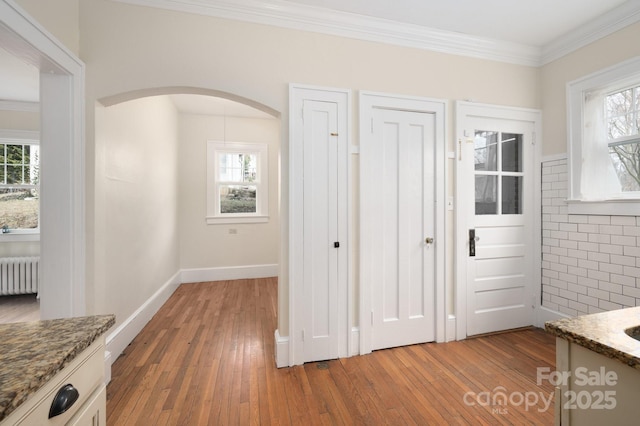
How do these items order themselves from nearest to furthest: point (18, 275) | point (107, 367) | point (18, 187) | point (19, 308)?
→ 1. point (107, 367)
2. point (19, 308)
3. point (18, 275)
4. point (18, 187)

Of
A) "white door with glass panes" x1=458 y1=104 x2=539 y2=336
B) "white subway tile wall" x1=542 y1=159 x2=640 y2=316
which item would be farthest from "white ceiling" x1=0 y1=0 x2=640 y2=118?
"white subway tile wall" x1=542 y1=159 x2=640 y2=316

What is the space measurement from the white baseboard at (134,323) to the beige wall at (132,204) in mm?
67

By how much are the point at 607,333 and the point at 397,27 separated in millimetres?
2588

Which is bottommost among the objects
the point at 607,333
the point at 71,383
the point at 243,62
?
the point at 71,383

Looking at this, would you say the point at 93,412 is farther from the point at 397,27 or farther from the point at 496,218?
the point at 496,218

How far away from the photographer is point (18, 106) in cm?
379

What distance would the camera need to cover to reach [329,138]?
2.30 metres

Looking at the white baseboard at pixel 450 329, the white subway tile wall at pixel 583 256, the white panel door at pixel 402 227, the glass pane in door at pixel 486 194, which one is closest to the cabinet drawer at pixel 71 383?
the white panel door at pixel 402 227

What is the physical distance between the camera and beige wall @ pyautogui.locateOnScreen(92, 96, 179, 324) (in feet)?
6.87

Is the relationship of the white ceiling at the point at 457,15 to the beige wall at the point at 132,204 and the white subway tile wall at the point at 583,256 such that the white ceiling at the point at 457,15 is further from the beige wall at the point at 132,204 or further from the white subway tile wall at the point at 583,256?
the white subway tile wall at the point at 583,256

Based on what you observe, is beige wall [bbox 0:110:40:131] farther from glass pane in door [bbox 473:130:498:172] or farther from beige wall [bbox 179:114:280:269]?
glass pane in door [bbox 473:130:498:172]

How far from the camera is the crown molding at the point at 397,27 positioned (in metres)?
2.11

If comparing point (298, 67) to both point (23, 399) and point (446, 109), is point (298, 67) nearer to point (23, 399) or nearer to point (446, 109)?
point (446, 109)

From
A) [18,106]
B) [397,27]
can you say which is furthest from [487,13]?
[18,106]
